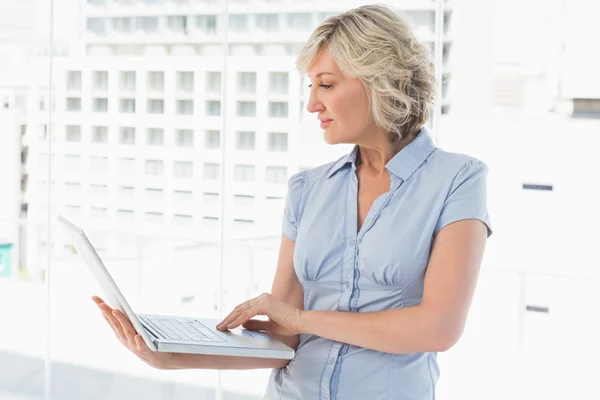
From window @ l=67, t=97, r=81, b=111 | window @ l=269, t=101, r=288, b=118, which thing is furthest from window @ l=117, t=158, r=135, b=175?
window @ l=269, t=101, r=288, b=118

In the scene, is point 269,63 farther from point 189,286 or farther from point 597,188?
point 597,188

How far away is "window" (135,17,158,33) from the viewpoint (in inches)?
747

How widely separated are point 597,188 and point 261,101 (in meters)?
18.5

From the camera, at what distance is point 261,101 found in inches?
810

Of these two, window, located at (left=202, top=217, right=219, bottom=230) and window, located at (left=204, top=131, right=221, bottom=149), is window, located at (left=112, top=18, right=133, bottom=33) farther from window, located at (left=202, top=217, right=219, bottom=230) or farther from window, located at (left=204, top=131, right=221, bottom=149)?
window, located at (left=202, top=217, right=219, bottom=230)

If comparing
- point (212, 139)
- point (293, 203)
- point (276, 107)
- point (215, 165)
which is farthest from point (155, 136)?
point (293, 203)

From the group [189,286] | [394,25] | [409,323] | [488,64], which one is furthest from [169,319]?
[488,64]

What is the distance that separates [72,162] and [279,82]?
24.3 feet

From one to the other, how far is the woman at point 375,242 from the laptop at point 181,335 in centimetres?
3

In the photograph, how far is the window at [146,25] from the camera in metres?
19.0

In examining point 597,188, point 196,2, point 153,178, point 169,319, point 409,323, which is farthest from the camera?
point 597,188

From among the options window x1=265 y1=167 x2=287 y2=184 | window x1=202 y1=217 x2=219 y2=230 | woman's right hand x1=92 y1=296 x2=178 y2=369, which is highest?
woman's right hand x1=92 y1=296 x2=178 y2=369

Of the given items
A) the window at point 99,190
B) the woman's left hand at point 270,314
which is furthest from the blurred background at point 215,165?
the woman's left hand at point 270,314

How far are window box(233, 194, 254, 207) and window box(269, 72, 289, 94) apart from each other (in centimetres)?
323
